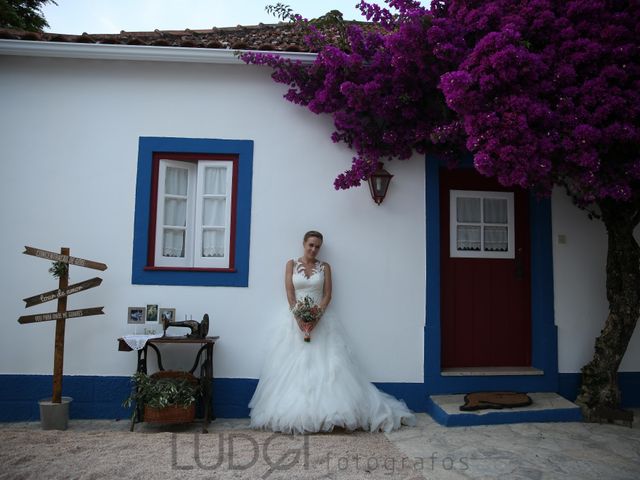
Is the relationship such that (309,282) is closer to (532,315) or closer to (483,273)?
(483,273)

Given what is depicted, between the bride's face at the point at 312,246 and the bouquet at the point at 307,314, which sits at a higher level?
the bride's face at the point at 312,246

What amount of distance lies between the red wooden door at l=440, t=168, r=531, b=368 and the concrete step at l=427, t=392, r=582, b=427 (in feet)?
2.27

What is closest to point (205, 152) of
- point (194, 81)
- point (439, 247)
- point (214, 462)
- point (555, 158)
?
point (194, 81)

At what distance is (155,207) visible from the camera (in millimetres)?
5254

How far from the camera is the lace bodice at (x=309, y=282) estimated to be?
196 inches

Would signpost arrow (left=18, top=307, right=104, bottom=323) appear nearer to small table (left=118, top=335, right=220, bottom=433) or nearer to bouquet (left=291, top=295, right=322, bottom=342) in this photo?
small table (left=118, top=335, right=220, bottom=433)

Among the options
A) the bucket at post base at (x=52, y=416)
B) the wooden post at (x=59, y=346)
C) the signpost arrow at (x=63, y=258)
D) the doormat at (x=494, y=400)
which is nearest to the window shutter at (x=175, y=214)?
the signpost arrow at (x=63, y=258)

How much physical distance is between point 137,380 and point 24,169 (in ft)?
8.39

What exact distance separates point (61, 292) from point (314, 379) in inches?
101

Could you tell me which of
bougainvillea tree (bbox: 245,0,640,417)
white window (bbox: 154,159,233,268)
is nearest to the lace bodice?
white window (bbox: 154,159,233,268)

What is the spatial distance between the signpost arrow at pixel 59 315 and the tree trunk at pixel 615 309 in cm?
495

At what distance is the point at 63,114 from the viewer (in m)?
5.25

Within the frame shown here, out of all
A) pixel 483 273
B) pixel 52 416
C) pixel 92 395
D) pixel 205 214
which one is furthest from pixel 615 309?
pixel 52 416

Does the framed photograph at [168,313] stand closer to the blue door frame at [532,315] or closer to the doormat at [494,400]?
the blue door frame at [532,315]
